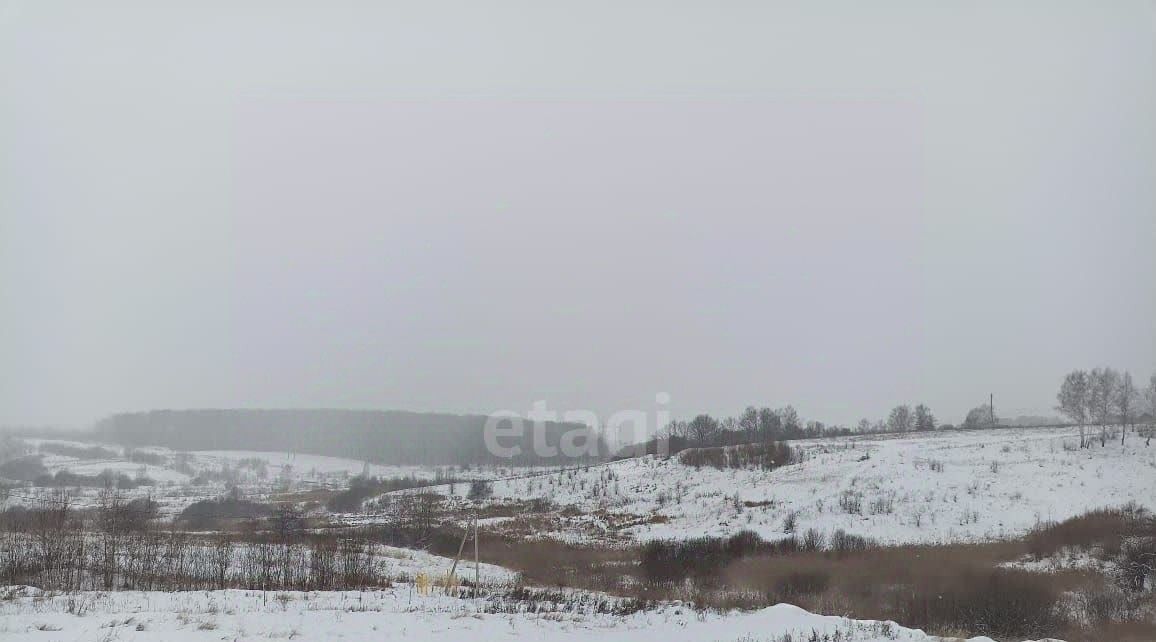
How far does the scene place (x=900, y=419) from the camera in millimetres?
93562

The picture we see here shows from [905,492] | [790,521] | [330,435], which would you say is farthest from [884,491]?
[330,435]

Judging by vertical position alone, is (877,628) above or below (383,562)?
above

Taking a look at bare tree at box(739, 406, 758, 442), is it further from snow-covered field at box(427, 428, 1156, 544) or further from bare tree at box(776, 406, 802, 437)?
snow-covered field at box(427, 428, 1156, 544)

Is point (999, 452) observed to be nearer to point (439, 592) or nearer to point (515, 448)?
point (439, 592)

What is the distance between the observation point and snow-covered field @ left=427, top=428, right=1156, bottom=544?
3000cm

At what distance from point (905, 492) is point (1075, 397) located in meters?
16.8

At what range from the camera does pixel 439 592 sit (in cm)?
1898

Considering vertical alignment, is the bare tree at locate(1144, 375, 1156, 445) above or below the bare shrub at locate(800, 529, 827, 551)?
above

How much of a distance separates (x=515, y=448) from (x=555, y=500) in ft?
311

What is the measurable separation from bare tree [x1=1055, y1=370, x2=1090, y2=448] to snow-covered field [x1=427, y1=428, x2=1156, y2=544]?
1.47m

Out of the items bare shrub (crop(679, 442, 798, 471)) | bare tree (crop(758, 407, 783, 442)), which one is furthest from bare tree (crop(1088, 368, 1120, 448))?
bare tree (crop(758, 407, 783, 442))

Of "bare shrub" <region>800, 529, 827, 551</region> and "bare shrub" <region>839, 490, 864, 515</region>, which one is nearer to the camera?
"bare shrub" <region>800, 529, 827, 551</region>

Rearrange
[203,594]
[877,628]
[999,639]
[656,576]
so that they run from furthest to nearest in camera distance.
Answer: [656,576], [203,594], [999,639], [877,628]

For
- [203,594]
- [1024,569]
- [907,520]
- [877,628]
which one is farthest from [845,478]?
[203,594]
